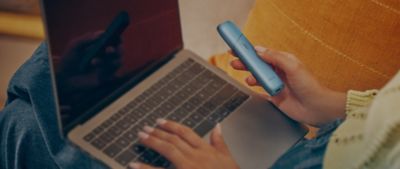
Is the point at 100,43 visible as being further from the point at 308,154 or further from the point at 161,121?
Answer: the point at 308,154

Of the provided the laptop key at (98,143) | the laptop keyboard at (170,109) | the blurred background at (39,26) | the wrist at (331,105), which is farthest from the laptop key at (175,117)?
the blurred background at (39,26)

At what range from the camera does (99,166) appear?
2.41 ft

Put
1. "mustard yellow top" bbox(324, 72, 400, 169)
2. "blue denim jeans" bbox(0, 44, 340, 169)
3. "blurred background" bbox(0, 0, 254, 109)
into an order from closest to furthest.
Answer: "mustard yellow top" bbox(324, 72, 400, 169)
"blue denim jeans" bbox(0, 44, 340, 169)
"blurred background" bbox(0, 0, 254, 109)

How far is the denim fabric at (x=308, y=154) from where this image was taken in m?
0.68

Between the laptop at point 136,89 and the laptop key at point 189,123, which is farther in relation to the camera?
the laptop key at point 189,123

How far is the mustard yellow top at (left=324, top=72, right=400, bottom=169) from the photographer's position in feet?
1.60

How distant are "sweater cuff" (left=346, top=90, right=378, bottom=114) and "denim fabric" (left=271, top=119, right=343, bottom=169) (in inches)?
2.9

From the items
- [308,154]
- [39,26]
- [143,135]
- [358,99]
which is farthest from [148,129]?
[39,26]

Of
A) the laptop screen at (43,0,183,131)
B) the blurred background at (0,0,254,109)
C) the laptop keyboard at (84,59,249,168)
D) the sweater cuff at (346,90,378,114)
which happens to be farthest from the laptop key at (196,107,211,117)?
the blurred background at (0,0,254,109)

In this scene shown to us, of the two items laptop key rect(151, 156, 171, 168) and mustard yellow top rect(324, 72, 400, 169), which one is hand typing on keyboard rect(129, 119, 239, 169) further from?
mustard yellow top rect(324, 72, 400, 169)

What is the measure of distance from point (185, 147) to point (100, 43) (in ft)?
0.58

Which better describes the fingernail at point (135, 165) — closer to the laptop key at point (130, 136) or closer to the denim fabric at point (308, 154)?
the laptop key at point (130, 136)

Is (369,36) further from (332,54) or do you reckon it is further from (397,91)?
(397,91)

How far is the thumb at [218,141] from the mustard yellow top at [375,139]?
153 millimetres
